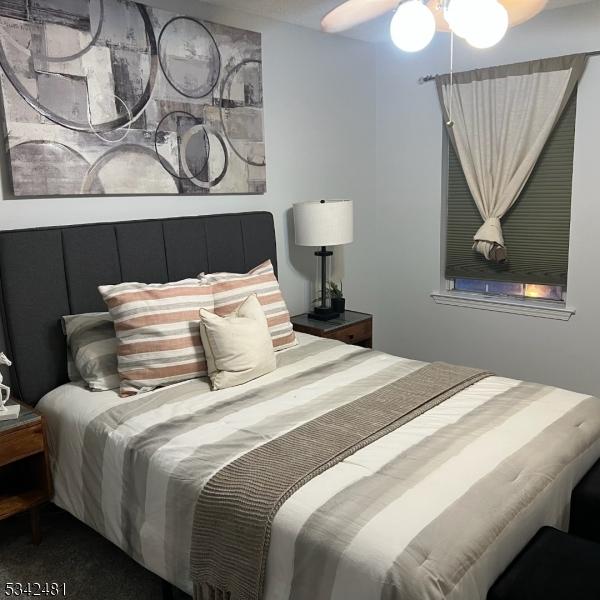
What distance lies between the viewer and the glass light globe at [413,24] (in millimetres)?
1806

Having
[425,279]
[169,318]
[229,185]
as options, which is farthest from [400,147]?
[169,318]

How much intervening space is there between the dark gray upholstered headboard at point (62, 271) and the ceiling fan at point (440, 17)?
4.42 feet

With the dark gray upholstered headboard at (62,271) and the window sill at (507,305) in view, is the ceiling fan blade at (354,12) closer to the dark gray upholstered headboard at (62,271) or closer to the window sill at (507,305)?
the dark gray upholstered headboard at (62,271)

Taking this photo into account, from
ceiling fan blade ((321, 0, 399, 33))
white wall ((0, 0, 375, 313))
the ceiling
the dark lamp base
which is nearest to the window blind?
white wall ((0, 0, 375, 313))

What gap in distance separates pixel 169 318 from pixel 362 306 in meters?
2.15

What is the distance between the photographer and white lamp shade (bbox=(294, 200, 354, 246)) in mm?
3473

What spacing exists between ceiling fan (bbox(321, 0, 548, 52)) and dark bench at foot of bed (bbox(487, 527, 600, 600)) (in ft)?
4.81

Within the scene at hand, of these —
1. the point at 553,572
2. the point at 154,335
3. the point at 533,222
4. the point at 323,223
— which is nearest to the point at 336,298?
the point at 323,223

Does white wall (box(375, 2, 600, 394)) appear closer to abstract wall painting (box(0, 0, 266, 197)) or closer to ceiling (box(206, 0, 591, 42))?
ceiling (box(206, 0, 591, 42))

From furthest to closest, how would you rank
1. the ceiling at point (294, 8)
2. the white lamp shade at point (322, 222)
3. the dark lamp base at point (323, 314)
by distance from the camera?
the dark lamp base at point (323, 314) → the white lamp shade at point (322, 222) → the ceiling at point (294, 8)

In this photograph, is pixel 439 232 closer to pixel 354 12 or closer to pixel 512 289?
pixel 512 289

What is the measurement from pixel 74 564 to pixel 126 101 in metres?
2.08

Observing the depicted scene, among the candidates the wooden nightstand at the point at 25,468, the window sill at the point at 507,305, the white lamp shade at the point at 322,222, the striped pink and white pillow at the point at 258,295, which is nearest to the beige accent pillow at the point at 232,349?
the striped pink and white pillow at the point at 258,295

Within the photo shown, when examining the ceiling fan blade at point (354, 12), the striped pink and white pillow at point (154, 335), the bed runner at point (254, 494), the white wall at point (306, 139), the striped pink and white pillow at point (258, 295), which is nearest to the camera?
the bed runner at point (254, 494)
